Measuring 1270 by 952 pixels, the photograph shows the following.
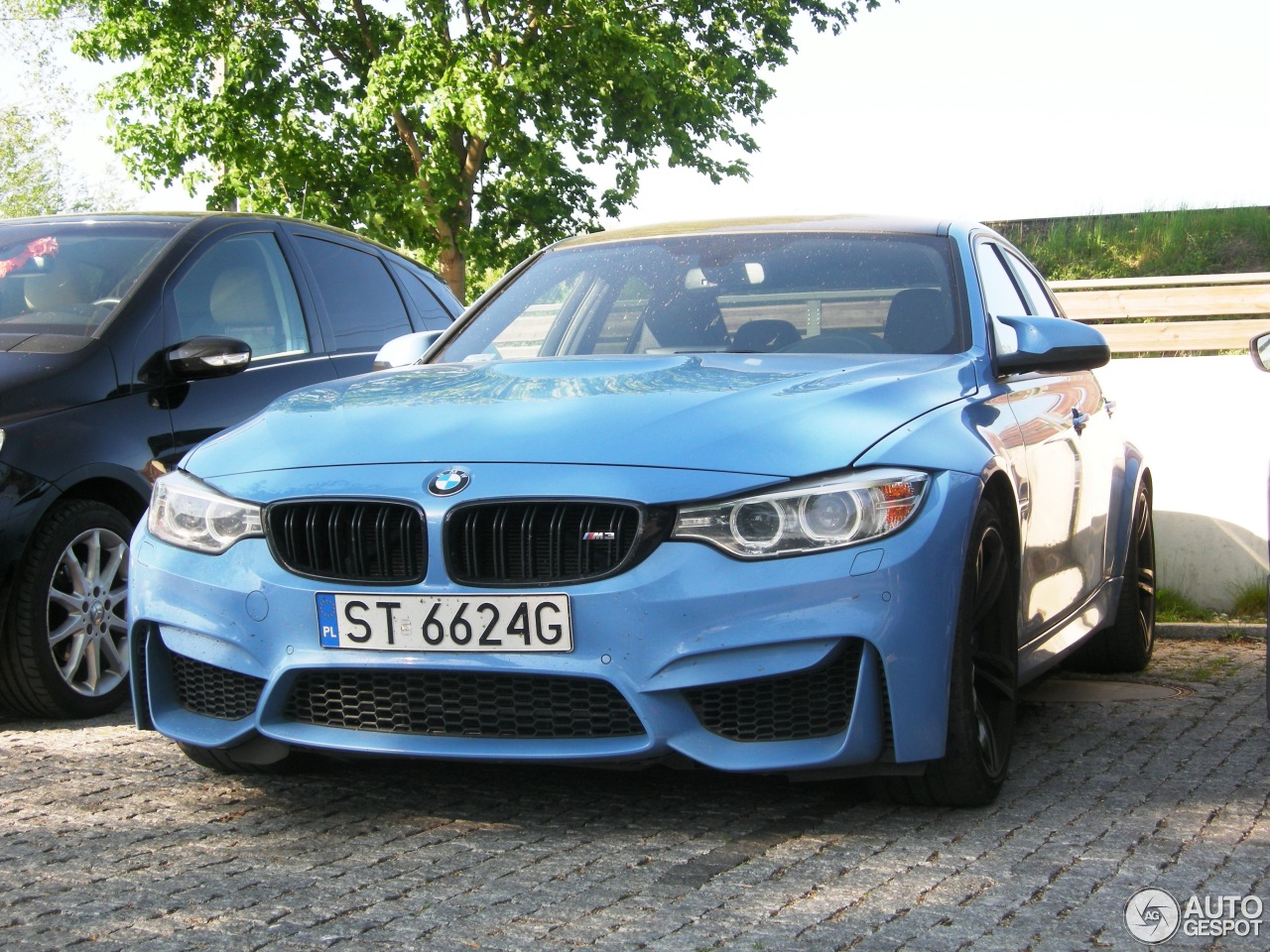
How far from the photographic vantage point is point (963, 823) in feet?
13.1

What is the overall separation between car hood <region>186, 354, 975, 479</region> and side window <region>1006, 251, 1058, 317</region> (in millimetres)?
1544

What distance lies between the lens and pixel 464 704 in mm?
3766

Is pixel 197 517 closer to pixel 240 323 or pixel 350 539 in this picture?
pixel 350 539

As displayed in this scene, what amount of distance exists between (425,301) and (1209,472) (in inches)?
156

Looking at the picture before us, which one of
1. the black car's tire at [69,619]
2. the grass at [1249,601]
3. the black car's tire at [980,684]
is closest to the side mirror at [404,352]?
the black car's tire at [69,619]

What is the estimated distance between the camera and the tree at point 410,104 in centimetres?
2336

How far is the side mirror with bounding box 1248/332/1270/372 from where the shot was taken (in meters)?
4.11

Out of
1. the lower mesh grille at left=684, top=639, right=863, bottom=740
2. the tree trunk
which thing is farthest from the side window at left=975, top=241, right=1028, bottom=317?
the tree trunk

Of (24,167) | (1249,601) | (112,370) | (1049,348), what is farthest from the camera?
(24,167)

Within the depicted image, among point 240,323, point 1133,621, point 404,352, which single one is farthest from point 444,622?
point 1133,621

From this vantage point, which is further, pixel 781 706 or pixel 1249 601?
pixel 1249 601

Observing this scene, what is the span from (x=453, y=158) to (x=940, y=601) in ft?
69.6

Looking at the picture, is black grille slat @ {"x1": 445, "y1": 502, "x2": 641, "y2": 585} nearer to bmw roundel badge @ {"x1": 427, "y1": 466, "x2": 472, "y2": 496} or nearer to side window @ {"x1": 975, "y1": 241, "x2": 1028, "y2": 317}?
bmw roundel badge @ {"x1": 427, "y1": 466, "x2": 472, "y2": 496}

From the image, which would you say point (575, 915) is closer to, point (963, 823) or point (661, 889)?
point (661, 889)
